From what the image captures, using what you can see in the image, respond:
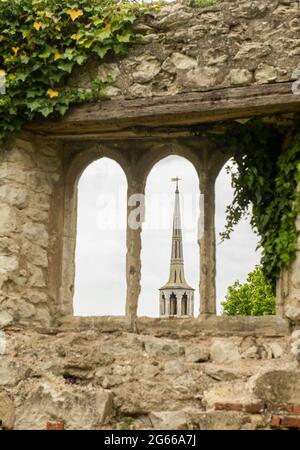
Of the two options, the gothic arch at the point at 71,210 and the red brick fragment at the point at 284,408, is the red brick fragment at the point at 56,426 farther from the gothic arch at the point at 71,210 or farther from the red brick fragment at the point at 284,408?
the red brick fragment at the point at 284,408

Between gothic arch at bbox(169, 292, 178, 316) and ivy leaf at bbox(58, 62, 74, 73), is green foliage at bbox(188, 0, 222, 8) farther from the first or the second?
gothic arch at bbox(169, 292, 178, 316)

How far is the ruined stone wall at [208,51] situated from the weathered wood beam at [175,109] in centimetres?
10

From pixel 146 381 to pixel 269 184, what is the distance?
2044 mm

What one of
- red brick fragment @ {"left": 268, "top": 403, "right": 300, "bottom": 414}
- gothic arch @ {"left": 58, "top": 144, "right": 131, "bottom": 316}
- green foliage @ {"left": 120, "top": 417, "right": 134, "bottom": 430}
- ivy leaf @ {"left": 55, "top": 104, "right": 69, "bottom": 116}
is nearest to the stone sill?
gothic arch @ {"left": 58, "top": 144, "right": 131, "bottom": 316}

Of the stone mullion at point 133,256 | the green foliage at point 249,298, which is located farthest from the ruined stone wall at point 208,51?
the green foliage at point 249,298

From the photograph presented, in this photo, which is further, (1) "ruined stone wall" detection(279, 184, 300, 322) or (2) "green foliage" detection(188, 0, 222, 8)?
(2) "green foliage" detection(188, 0, 222, 8)

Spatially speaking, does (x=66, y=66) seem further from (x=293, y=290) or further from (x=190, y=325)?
(x=293, y=290)

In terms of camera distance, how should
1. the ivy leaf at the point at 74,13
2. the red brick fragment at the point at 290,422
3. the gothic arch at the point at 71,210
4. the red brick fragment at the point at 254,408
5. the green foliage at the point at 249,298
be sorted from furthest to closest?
1. the green foliage at the point at 249,298
2. the gothic arch at the point at 71,210
3. the ivy leaf at the point at 74,13
4. the red brick fragment at the point at 254,408
5. the red brick fragment at the point at 290,422

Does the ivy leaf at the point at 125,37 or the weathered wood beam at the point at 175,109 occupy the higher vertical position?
the ivy leaf at the point at 125,37

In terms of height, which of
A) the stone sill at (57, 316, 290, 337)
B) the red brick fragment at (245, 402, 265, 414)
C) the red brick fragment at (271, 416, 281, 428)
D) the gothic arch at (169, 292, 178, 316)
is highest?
the gothic arch at (169, 292, 178, 316)

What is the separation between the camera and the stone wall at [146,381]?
573 cm

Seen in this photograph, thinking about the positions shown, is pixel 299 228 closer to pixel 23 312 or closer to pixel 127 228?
pixel 127 228

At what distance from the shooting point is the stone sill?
6.30m

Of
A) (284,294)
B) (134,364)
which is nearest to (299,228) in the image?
(284,294)
